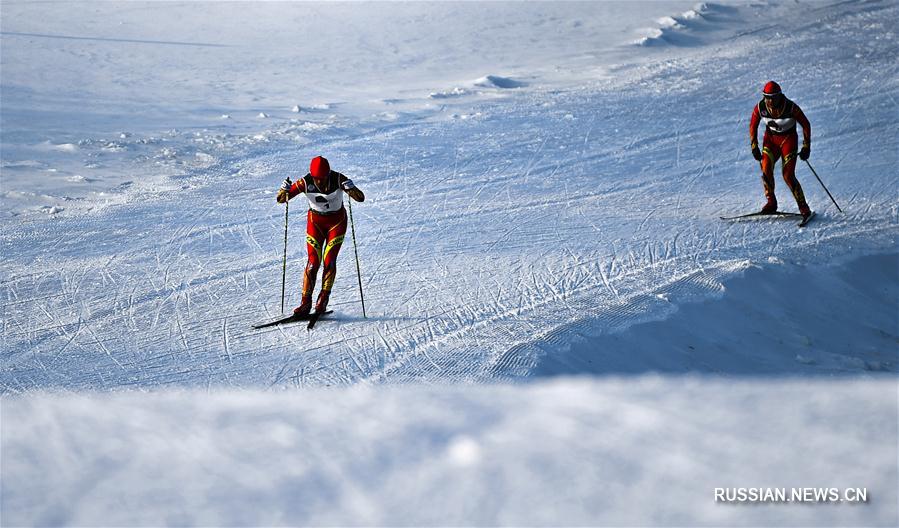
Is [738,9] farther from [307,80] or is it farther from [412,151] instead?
[412,151]

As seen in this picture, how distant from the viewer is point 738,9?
2509cm

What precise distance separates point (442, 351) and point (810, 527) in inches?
144

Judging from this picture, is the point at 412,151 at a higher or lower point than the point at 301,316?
higher

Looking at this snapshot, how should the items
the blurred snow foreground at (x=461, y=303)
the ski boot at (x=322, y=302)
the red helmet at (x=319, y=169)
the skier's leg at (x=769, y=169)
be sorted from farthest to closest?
the skier's leg at (x=769, y=169), the ski boot at (x=322, y=302), the red helmet at (x=319, y=169), the blurred snow foreground at (x=461, y=303)

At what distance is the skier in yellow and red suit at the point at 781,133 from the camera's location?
9.90 meters

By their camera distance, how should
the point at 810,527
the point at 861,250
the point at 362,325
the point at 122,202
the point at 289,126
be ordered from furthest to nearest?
the point at 289,126 → the point at 122,202 → the point at 861,250 → the point at 362,325 → the point at 810,527

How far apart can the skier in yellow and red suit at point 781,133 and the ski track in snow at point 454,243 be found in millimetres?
684

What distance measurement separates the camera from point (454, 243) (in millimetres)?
10430

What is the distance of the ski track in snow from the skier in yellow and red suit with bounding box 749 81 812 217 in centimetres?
68

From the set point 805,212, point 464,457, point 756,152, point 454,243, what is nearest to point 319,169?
point 454,243

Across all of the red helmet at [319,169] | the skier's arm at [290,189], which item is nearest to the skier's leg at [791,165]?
the red helmet at [319,169]

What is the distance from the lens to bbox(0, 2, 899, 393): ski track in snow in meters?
7.66

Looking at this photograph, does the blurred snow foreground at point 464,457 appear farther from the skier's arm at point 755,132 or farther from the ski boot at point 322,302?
the skier's arm at point 755,132

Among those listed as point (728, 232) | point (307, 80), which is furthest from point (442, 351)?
point (307, 80)
